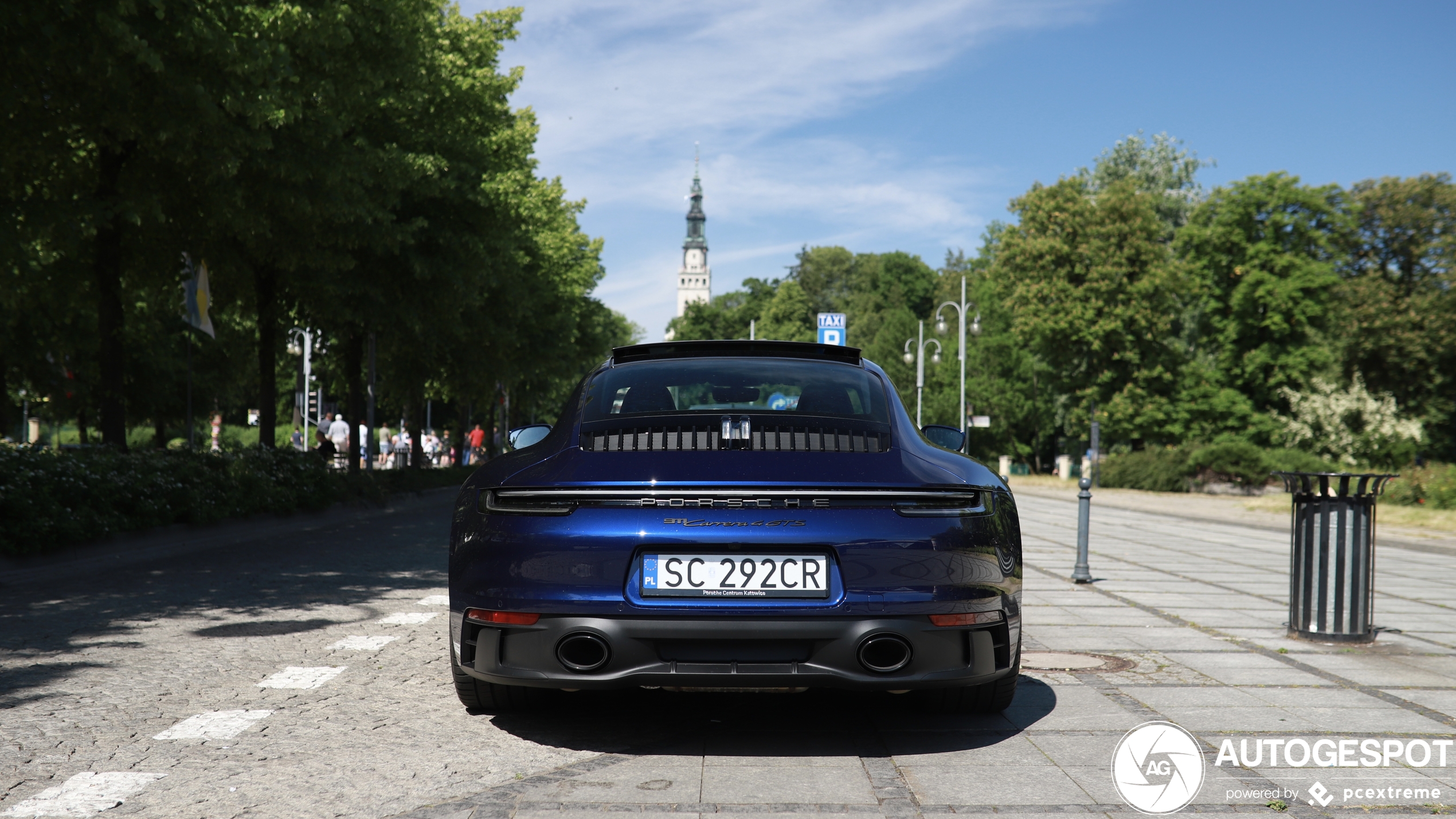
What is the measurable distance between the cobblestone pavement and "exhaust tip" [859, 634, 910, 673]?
14.3 inches

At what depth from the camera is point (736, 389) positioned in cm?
536

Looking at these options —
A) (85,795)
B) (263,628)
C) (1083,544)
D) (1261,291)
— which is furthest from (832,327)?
(1261,291)

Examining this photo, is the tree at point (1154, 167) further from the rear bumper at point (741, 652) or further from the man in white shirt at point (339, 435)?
the rear bumper at point (741, 652)

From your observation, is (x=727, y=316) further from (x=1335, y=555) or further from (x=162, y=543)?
(x=1335, y=555)

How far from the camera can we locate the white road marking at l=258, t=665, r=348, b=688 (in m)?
5.86

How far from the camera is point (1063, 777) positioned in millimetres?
4238

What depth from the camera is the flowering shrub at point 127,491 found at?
11.1m

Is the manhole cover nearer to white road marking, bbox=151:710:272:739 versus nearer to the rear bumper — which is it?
the rear bumper

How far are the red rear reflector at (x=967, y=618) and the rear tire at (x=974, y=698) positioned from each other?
0.66m

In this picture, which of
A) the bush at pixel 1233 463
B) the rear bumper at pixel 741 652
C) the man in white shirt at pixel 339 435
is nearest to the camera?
the rear bumper at pixel 741 652

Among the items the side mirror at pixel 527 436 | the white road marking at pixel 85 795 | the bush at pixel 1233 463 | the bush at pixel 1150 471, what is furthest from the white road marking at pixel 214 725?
the bush at pixel 1150 471

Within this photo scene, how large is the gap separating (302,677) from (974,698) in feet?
10.6

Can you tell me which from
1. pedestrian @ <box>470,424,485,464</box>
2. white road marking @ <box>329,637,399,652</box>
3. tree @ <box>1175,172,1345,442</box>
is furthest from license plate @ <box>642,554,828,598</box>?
tree @ <box>1175,172,1345,442</box>

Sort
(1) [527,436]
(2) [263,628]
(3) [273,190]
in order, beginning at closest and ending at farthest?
(1) [527,436] < (2) [263,628] < (3) [273,190]
